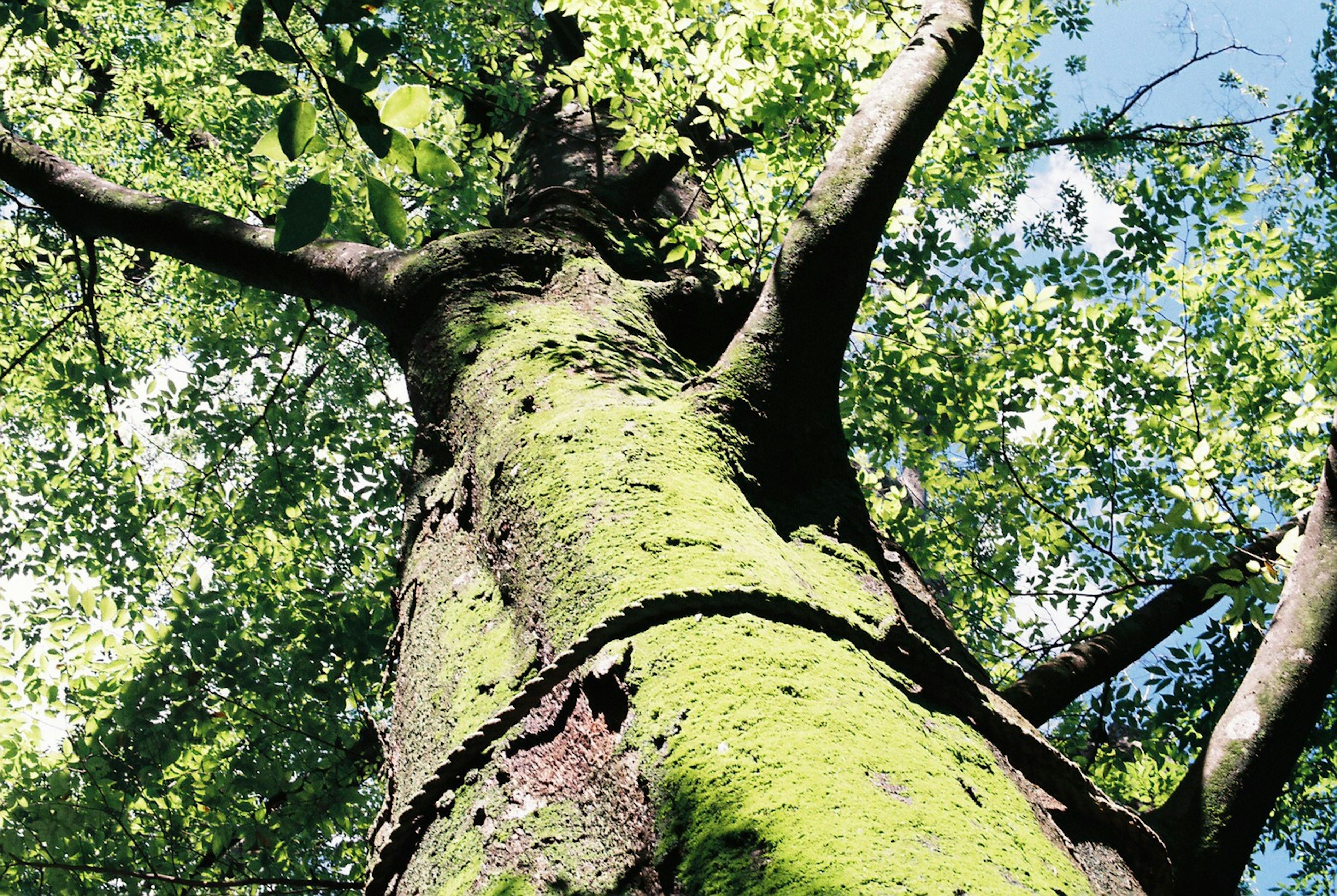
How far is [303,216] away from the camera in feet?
3.70

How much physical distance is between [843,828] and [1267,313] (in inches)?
268

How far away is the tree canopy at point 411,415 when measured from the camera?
404 centimetres

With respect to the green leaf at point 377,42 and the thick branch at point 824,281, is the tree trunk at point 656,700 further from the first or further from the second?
the green leaf at point 377,42

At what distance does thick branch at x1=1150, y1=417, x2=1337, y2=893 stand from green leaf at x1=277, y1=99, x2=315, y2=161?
6.09 ft

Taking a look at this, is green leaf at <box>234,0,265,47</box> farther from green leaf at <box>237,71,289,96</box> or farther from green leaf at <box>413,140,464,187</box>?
green leaf at <box>413,140,464,187</box>

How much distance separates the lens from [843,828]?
1.11m

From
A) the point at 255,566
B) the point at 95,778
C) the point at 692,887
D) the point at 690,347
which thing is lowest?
the point at 692,887

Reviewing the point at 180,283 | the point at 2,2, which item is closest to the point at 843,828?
the point at 2,2

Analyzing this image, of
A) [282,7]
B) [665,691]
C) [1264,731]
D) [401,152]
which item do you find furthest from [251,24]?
[1264,731]

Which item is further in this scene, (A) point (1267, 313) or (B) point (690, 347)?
(A) point (1267, 313)

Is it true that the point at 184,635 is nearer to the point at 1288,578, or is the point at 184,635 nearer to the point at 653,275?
the point at 653,275

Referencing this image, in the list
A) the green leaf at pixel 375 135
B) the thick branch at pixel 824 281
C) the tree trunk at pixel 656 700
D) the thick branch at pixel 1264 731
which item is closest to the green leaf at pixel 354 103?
the green leaf at pixel 375 135

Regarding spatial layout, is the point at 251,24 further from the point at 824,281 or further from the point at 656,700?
the point at 824,281

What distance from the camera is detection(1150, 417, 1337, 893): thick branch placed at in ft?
5.57
